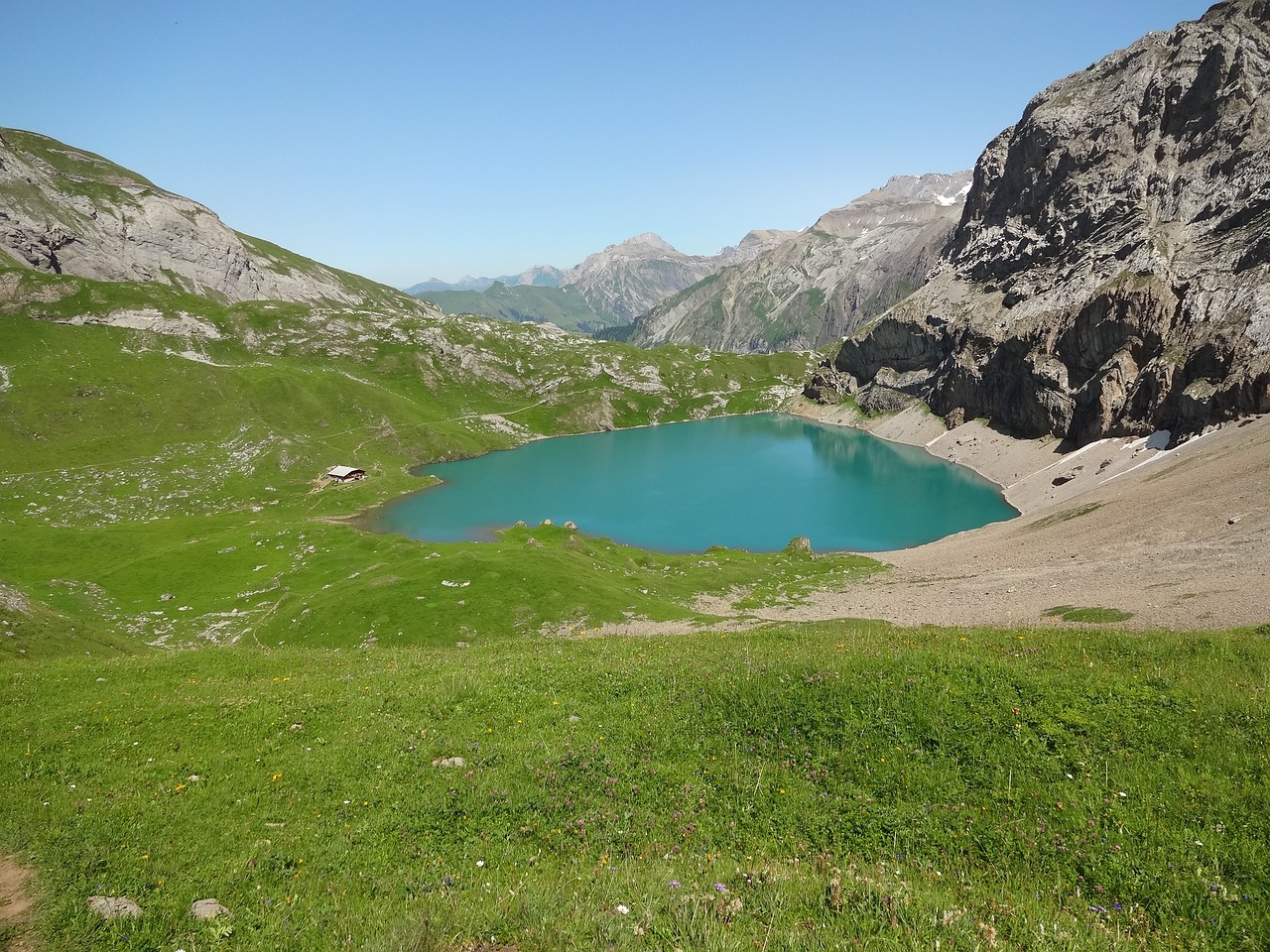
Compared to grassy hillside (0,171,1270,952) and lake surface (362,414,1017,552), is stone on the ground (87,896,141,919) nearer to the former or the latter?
grassy hillside (0,171,1270,952)

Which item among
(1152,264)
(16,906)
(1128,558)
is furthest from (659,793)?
(1152,264)

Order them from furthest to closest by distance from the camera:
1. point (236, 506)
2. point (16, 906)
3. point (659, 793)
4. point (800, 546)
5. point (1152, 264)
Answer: point (1152, 264), point (236, 506), point (800, 546), point (659, 793), point (16, 906)

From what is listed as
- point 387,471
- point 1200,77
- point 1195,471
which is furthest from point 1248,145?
point 387,471

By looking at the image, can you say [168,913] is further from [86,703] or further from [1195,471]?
[1195,471]

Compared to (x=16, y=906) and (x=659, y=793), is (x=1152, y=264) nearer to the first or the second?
(x=659, y=793)

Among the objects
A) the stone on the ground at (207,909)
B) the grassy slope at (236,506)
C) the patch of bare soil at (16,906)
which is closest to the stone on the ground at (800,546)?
the grassy slope at (236,506)

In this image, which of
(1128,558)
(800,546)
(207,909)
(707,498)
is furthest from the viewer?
(707,498)

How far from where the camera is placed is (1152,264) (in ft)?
476

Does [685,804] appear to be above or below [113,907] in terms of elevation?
below

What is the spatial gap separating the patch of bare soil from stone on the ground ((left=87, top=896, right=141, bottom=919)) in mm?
666

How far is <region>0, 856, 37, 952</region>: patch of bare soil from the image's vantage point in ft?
26.8

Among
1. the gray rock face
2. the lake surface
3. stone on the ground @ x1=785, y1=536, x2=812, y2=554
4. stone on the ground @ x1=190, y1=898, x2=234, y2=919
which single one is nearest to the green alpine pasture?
stone on the ground @ x1=190, y1=898, x2=234, y2=919

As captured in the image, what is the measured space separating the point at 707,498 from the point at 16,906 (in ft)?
384

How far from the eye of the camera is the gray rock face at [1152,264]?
116 meters
